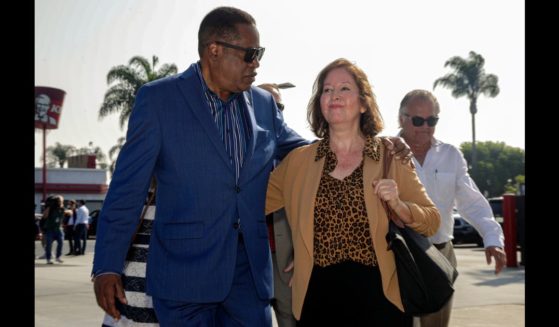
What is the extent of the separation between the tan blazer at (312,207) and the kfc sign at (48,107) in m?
63.2

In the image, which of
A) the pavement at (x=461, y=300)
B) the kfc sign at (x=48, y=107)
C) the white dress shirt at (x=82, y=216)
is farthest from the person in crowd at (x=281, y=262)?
the kfc sign at (x=48, y=107)

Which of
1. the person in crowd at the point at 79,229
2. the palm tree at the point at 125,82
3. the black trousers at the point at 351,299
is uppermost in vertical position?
the palm tree at the point at 125,82

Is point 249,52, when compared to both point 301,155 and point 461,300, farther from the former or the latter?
point 461,300

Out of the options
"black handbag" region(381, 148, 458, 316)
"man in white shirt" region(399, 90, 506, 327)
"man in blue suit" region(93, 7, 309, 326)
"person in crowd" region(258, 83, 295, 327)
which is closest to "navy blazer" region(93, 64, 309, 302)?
"man in blue suit" region(93, 7, 309, 326)

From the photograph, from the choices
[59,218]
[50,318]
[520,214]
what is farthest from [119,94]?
[50,318]

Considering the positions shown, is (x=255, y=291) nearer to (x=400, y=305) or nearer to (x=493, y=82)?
(x=400, y=305)

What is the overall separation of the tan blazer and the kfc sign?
207ft

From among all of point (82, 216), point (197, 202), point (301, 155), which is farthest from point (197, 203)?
point (82, 216)

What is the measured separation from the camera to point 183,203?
11.2 feet

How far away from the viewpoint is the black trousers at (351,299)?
3.41 metres

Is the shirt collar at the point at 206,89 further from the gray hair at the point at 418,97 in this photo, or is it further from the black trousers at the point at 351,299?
the gray hair at the point at 418,97

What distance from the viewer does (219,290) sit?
3.38 meters

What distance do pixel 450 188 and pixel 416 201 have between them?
1.68 m
